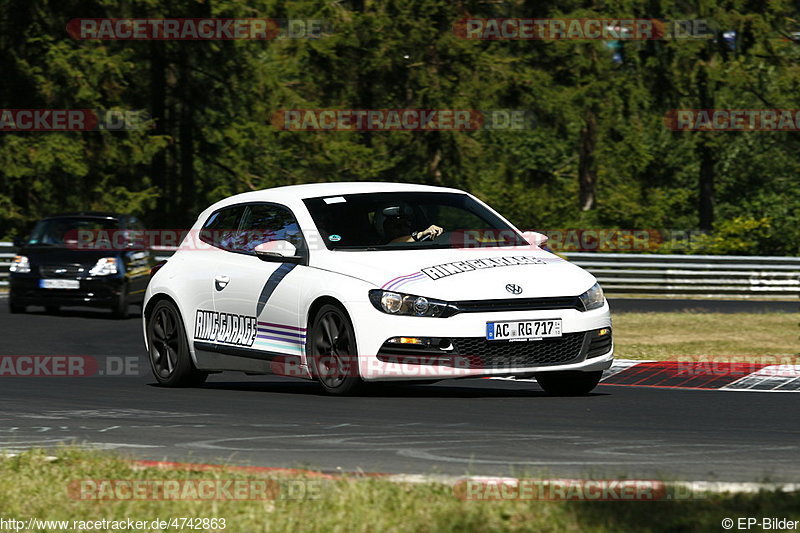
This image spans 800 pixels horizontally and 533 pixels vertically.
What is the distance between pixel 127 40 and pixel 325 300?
34155 mm

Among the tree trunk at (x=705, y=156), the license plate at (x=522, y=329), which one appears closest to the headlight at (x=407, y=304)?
the license plate at (x=522, y=329)

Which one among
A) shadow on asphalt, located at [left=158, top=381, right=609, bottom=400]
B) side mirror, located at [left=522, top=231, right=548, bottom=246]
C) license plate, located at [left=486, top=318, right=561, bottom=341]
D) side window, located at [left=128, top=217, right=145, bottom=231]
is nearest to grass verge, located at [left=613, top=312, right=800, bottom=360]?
shadow on asphalt, located at [left=158, top=381, right=609, bottom=400]

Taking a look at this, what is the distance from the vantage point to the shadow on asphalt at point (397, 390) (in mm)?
11188

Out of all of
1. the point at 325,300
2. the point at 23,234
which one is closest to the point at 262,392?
the point at 325,300

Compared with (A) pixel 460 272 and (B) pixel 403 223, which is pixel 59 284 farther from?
(A) pixel 460 272

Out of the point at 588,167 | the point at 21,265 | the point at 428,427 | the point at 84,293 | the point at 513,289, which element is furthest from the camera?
the point at 588,167

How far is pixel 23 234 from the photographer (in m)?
40.2

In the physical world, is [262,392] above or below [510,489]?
below

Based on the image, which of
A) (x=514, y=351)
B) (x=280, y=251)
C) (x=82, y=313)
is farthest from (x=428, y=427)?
(x=82, y=313)

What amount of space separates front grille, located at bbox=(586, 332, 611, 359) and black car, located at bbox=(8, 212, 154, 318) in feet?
41.6

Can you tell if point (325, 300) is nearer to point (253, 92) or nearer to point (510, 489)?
point (510, 489)

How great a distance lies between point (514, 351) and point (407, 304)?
0.83 meters

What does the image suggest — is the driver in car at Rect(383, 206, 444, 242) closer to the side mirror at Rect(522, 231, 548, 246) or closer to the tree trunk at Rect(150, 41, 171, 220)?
the side mirror at Rect(522, 231, 548, 246)

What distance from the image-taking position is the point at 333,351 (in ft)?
35.2
